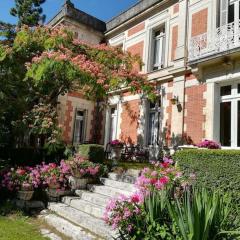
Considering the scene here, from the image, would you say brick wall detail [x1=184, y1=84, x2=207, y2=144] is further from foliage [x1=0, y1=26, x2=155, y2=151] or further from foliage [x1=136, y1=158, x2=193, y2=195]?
foliage [x1=136, y1=158, x2=193, y2=195]

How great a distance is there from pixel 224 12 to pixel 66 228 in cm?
906

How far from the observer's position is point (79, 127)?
17.4 metres

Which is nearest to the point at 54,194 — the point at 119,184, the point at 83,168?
the point at 83,168

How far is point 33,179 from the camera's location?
8.51 m

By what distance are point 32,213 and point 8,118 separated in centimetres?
441

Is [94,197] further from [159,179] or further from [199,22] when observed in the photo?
[199,22]

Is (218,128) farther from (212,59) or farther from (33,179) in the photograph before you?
(33,179)

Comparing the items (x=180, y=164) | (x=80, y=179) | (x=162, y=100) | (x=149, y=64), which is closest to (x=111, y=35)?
(x=149, y=64)

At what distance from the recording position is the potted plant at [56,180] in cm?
852

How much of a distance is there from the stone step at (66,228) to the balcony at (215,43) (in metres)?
6.95

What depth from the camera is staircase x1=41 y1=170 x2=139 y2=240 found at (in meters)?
6.24

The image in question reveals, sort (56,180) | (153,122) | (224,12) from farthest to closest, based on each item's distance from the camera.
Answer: (153,122), (224,12), (56,180)

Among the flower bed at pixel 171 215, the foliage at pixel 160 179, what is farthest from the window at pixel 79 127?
the flower bed at pixel 171 215

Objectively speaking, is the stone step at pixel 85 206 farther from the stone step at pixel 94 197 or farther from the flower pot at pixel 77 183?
the flower pot at pixel 77 183
